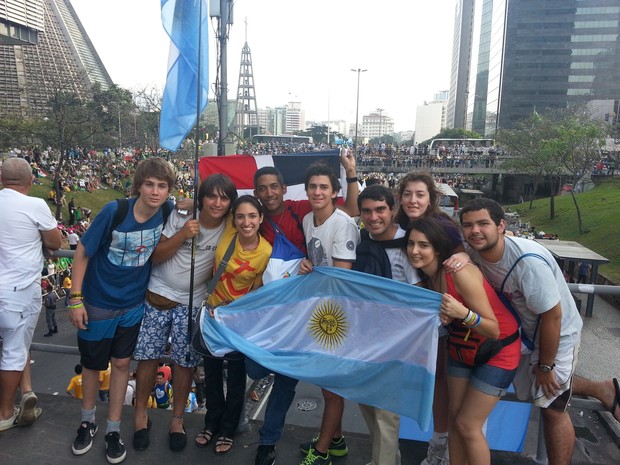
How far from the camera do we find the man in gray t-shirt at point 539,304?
96.0 inches

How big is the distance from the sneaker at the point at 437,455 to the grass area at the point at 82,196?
81.3 ft

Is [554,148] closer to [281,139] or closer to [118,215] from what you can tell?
[118,215]

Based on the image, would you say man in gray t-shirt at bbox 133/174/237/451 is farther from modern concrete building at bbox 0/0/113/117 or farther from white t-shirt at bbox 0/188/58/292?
modern concrete building at bbox 0/0/113/117

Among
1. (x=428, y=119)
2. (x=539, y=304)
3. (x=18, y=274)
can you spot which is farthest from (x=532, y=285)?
(x=428, y=119)

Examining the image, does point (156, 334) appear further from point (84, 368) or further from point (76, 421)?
point (76, 421)

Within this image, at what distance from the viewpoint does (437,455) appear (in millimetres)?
2820

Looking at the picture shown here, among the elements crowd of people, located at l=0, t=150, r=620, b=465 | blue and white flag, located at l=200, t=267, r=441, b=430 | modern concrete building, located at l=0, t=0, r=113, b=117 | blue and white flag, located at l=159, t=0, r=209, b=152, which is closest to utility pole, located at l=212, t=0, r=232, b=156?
blue and white flag, located at l=159, t=0, r=209, b=152

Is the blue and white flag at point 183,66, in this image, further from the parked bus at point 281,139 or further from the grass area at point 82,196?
the parked bus at point 281,139

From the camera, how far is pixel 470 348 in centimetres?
247

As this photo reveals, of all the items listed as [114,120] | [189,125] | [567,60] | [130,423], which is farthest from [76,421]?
[567,60]

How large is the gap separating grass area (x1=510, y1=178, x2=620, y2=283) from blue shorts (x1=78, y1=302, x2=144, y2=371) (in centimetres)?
1803

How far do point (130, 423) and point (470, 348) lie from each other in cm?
227

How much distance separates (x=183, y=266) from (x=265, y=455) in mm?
1253

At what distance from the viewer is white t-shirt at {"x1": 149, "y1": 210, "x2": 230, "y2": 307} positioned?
3051mm
